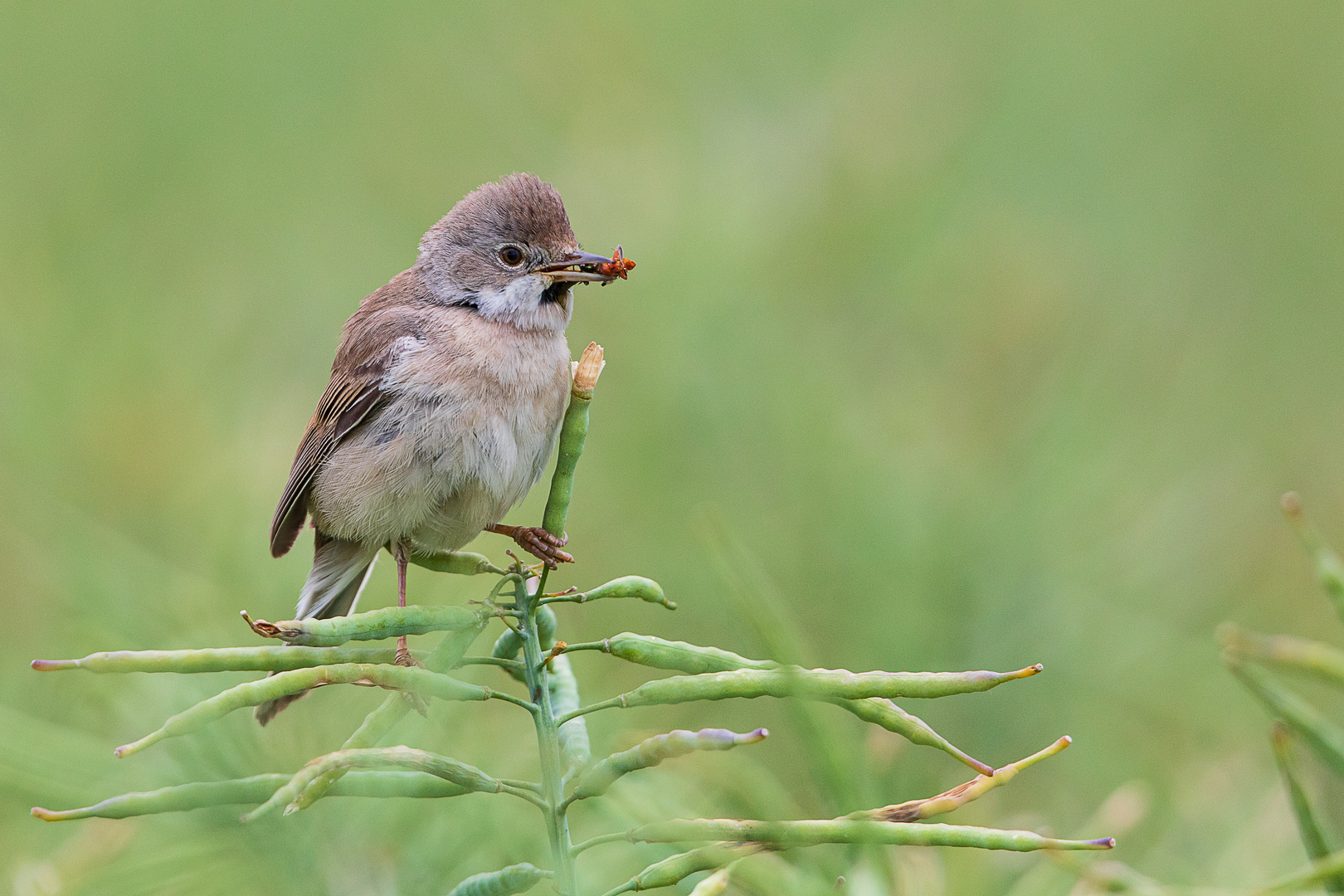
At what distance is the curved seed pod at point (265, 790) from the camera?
4.64 feet

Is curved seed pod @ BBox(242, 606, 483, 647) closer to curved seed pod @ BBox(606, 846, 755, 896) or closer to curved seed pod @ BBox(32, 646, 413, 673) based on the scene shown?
curved seed pod @ BBox(32, 646, 413, 673)

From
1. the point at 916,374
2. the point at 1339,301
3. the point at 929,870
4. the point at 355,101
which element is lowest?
the point at 929,870

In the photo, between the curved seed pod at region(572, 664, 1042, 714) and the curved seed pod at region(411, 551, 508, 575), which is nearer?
the curved seed pod at region(572, 664, 1042, 714)

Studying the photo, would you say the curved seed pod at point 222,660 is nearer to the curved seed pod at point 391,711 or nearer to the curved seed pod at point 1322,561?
the curved seed pod at point 391,711

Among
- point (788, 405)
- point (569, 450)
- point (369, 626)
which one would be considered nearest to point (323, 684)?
point (369, 626)

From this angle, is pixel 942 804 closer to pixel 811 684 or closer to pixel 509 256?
pixel 811 684

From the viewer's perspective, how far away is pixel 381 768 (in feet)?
4.92

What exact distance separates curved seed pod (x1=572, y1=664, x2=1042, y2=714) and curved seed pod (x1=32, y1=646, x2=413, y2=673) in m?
0.31

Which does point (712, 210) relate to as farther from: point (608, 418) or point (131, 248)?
point (131, 248)

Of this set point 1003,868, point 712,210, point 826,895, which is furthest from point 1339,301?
point 826,895

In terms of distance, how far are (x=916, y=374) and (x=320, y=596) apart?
2.52m

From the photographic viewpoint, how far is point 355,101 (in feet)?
29.3

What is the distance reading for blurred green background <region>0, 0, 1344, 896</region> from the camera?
256 cm

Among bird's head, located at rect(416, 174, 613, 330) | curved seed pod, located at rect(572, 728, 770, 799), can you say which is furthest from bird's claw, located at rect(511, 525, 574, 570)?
bird's head, located at rect(416, 174, 613, 330)
